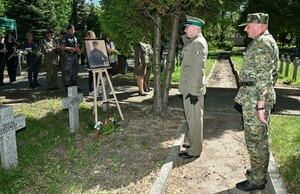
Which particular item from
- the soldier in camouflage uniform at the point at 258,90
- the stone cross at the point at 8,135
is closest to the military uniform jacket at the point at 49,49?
the stone cross at the point at 8,135

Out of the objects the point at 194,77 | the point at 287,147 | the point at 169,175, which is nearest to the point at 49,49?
the point at 194,77

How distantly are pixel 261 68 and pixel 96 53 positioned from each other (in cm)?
379

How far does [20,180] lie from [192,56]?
10.4 feet

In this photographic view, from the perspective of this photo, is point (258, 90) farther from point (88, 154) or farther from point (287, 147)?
point (88, 154)

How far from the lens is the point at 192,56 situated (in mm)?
5074

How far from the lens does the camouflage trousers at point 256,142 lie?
A: 13.4 feet

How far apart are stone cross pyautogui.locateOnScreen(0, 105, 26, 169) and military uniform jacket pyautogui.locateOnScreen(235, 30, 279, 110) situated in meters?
3.31

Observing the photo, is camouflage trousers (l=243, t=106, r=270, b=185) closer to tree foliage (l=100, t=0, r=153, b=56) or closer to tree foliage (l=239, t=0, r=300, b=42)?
tree foliage (l=100, t=0, r=153, b=56)

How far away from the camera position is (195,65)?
16.5ft

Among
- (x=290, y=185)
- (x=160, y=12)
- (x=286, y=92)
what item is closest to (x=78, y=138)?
(x=160, y=12)

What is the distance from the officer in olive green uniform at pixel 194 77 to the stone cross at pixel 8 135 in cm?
270

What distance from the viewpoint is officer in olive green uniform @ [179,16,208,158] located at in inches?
197

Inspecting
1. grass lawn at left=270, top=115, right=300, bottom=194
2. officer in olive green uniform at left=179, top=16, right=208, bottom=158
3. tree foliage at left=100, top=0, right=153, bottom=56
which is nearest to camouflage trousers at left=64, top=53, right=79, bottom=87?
tree foliage at left=100, top=0, right=153, bottom=56

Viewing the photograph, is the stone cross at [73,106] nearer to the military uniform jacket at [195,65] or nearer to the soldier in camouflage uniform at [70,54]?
the military uniform jacket at [195,65]
